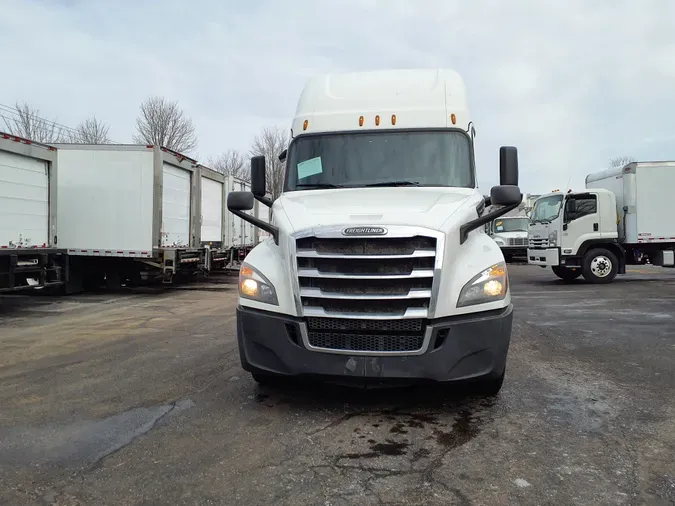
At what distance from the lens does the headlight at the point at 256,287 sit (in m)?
4.27

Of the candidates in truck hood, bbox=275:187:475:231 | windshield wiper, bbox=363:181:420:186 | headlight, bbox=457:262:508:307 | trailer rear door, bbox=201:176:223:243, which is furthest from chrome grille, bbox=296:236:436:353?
trailer rear door, bbox=201:176:223:243

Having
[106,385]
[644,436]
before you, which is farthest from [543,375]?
[106,385]

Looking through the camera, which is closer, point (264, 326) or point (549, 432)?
point (549, 432)

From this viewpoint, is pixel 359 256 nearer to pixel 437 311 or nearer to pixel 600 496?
pixel 437 311

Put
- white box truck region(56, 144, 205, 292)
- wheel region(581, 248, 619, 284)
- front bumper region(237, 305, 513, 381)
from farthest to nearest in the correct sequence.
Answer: wheel region(581, 248, 619, 284)
white box truck region(56, 144, 205, 292)
front bumper region(237, 305, 513, 381)

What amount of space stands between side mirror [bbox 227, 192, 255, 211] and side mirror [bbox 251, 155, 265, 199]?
2.10ft

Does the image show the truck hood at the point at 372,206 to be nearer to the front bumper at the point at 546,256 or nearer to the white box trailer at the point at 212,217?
the white box trailer at the point at 212,217

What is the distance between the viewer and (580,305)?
11.3 m

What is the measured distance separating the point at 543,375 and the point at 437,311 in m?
2.27

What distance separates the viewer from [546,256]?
16.0m

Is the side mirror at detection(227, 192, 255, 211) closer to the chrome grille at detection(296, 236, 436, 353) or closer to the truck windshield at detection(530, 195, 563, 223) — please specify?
the chrome grille at detection(296, 236, 436, 353)

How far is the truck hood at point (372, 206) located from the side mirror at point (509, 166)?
0.38m

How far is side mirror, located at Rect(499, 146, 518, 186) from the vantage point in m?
5.19

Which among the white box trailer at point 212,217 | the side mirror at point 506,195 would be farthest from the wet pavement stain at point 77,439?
the white box trailer at point 212,217
